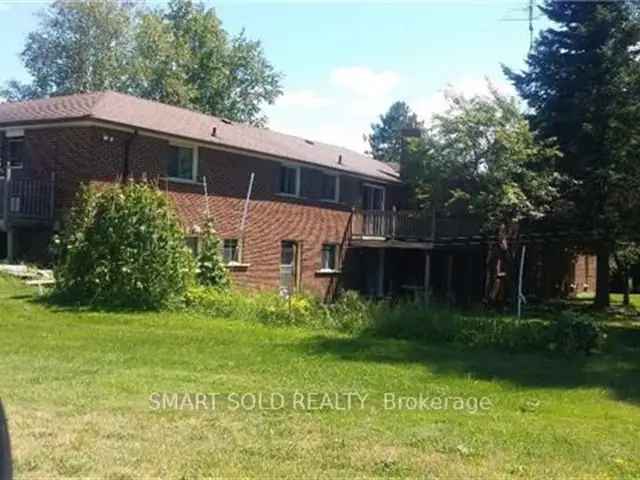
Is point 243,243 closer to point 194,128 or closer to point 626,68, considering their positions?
point 194,128

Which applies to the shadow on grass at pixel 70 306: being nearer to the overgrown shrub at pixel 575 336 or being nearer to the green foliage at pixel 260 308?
the green foliage at pixel 260 308

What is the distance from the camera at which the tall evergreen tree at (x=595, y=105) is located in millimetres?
24031

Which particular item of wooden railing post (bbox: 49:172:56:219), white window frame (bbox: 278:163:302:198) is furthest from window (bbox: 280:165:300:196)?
wooden railing post (bbox: 49:172:56:219)

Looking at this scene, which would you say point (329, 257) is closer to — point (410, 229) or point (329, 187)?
point (329, 187)

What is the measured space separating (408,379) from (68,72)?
42.8 meters

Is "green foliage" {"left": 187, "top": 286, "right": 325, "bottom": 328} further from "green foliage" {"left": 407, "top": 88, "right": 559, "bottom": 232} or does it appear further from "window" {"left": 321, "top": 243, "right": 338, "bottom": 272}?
"window" {"left": 321, "top": 243, "right": 338, "bottom": 272}

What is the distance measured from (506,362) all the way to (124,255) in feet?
26.9

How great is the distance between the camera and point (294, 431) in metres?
5.81

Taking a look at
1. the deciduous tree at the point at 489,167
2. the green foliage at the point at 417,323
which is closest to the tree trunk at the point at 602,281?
the deciduous tree at the point at 489,167

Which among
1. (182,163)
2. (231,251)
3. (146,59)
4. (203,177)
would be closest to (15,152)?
(182,163)

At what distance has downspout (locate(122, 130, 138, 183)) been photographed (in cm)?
2017

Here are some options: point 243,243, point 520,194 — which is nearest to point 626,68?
point 520,194

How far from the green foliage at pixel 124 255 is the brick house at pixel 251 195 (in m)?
4.11

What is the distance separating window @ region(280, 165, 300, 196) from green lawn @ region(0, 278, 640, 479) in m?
14.4
